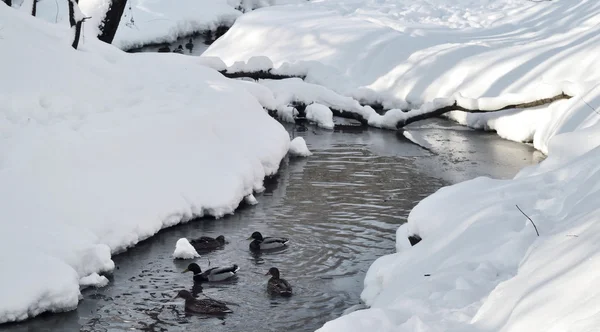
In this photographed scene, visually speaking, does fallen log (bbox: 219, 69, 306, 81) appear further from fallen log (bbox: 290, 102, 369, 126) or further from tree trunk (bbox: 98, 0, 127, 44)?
tree trunk (bbox: 98, 0, 127, 44)

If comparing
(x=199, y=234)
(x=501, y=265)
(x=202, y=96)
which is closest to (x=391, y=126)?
(x=202, y=96)

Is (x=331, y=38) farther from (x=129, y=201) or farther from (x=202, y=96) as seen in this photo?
(x=129, y=201)

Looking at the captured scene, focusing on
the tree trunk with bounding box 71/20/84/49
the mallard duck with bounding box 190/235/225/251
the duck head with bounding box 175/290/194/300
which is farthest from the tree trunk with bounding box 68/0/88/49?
the duck head with bounding box 175/290/194/300

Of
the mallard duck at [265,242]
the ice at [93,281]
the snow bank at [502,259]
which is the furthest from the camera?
the mallard duck at [265,242]

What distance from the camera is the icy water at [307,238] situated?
8344mm

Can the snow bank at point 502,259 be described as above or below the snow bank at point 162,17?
above

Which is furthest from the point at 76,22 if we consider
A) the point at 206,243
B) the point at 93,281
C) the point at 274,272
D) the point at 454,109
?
the point at 454,109

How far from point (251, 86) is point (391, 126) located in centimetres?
353

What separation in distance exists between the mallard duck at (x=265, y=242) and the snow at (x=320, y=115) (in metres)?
9.76

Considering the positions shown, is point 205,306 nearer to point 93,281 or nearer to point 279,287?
point 279,287

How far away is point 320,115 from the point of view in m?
20.5

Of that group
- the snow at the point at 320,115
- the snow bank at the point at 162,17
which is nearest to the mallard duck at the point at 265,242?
the snow at the point at 320,115

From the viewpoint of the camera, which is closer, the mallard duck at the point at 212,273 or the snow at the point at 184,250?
the mallard duck at the point at 212,273

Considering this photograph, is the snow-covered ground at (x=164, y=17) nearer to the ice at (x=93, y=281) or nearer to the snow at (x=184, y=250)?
the snow at (x=184, y=250)
